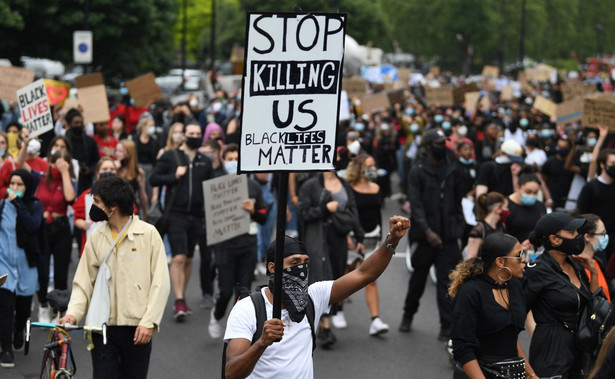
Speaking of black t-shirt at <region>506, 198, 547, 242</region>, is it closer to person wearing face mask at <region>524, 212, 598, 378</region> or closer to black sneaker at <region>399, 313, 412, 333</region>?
black sneaker at <region>399, 313, 412, 333</region>

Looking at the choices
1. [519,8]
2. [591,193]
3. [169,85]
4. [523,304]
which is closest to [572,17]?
[519,8]

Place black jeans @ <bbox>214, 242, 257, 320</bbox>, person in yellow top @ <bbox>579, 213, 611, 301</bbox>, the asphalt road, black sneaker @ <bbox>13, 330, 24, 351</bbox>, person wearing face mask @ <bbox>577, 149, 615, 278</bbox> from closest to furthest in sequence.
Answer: person in yellow top @ <bbox>579, 213, 611, 301</bbox> < the asphalt road < black sneaker @ <bbox>13, 330, 24, 351</bbox> < black jeans @ <bbox>214, 242, 257, 320</bbox> < person wearing face mask @ <bbox>577, 149, 615, 278</bbox>

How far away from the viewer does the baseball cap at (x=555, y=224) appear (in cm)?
657

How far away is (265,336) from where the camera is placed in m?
4.53

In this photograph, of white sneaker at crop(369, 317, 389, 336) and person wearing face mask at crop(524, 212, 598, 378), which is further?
white sneaker at crop(369, 317, 389, 336)

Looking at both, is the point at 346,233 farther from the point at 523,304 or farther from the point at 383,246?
the point at 383,246

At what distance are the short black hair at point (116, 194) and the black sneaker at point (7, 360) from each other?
275cm

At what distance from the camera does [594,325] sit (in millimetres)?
6316

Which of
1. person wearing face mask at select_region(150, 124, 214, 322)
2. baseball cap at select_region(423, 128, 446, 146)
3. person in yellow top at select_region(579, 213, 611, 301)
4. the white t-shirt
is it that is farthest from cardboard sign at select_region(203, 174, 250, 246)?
the white t-shirt

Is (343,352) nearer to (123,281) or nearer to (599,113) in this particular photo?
(123,281)

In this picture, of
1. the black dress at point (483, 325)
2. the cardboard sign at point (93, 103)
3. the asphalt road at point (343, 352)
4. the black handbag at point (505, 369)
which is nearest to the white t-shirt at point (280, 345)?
the black dress at point (483, 325)

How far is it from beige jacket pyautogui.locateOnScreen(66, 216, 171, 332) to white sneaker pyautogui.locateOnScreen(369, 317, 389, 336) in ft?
12.4

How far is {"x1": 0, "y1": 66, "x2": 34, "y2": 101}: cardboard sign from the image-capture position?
574 inches

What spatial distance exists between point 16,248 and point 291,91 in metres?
4.76
